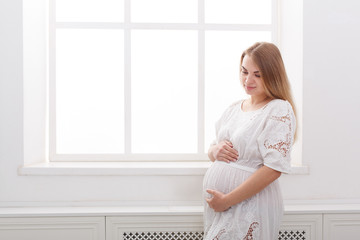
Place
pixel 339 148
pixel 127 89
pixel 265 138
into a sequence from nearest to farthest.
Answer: pixel 265 138, pixel 339 148, pixel 127 89

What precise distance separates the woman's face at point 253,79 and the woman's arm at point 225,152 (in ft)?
0.92

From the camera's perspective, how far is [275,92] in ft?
6.05

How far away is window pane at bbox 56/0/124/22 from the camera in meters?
2.85

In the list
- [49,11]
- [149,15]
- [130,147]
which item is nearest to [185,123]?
[130,147]

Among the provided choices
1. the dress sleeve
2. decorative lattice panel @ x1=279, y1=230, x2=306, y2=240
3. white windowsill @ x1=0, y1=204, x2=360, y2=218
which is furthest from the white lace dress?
decorative lattice panel @ x1=279, y1=230, x2=306, y2=240

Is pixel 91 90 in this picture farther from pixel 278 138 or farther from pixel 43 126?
pixel 278 138

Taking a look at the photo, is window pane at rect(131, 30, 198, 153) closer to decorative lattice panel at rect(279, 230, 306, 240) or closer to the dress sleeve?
decorative lattice panel at rect(279, 230, 306, 240)

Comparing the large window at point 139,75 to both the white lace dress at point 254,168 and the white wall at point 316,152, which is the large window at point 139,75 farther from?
the white lace dress at point 254,168

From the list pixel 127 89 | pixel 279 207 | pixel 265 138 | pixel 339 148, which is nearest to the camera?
pixel 265 138

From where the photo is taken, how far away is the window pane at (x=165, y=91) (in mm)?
2855

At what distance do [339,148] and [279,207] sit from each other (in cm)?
86

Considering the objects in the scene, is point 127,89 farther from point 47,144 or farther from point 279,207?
point 279,207

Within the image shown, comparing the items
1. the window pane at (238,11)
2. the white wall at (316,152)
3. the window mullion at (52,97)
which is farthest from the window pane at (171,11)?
the white wall at (316,152)

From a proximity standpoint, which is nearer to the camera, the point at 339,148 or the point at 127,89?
the point at 339,148
